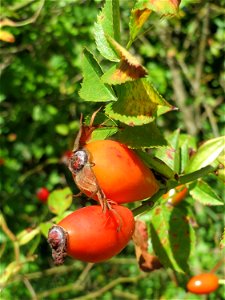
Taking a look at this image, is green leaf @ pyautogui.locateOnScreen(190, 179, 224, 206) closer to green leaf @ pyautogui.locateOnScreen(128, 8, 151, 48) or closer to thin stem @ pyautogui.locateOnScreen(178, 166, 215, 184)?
thin stem @ pyautogui.locateOnScreen(178, 166, 215, 184)

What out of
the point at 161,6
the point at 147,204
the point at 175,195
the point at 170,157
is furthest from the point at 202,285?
the point at 161,6

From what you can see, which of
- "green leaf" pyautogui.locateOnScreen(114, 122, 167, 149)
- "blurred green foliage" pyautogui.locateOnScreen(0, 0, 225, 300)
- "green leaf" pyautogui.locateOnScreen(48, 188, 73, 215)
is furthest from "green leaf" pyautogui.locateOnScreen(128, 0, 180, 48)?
"blurred green foliage" pyautogui.locateOnScreen(0, 0, 225, 300)

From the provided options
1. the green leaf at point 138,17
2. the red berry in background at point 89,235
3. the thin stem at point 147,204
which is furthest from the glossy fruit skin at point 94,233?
the green leaf at point 138,17

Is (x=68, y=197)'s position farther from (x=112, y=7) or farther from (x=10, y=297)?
(x=10, y=297)

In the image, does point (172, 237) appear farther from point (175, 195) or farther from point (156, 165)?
point (156, 165)

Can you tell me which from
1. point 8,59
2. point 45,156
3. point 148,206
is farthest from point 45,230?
point 45,156

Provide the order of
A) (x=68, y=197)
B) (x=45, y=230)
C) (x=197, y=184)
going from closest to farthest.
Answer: (x=197, y=184)
(x=45, y=230)
(x=68, y=197)
